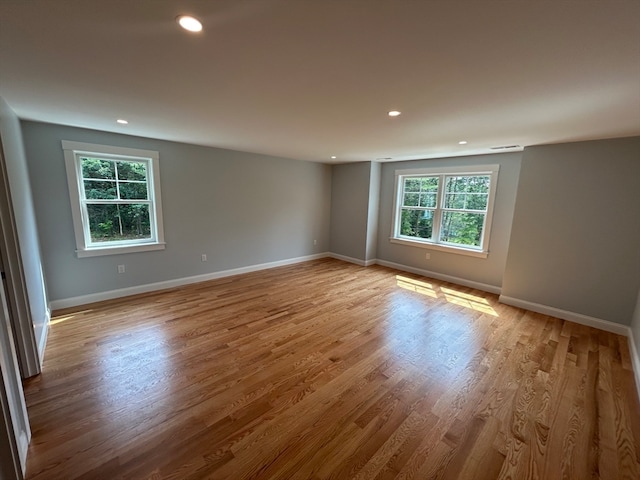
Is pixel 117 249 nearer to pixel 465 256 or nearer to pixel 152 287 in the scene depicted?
pixel 152 287

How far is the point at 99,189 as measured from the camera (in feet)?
11.6

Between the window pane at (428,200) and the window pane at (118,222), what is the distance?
16.1 feet

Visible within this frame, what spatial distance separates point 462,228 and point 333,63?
4225 millimetres

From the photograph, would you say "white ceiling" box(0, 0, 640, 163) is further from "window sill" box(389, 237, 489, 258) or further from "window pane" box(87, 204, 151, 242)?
"window sill" box(389, 237, 489, 258)

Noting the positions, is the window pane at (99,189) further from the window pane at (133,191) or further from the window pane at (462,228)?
the window pane at (462,228)

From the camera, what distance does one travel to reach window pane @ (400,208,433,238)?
206 inches

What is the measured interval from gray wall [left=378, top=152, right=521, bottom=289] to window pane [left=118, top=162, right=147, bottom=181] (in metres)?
4.47

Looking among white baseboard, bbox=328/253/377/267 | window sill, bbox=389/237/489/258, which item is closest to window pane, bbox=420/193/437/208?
window sill, bbox=389/237/489/258

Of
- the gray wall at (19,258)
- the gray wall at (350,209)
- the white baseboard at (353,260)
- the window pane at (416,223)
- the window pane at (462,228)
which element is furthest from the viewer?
the white baseboard at (353,260)

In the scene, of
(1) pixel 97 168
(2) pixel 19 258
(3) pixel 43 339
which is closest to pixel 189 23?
(2) pixel 19 258

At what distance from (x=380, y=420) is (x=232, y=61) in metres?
2.50

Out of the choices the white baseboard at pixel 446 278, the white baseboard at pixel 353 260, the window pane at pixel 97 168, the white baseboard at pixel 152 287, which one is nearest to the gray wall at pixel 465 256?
the white baseboard at pixel 446 278

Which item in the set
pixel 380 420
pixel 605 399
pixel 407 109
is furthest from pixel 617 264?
pixel 380 420

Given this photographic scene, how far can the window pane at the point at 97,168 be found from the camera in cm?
342
